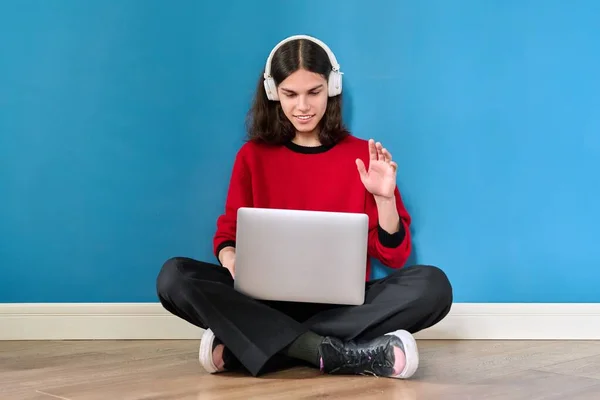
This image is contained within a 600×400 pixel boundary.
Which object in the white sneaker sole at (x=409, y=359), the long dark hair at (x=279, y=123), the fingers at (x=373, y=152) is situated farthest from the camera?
the long dark hair at (x=279, y=123)

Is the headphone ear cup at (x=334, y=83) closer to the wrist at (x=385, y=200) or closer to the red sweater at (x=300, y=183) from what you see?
the red sweater at (x=300, y=183)

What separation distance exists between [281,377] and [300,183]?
0.56 m

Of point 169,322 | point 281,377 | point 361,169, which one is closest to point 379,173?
point 361,169

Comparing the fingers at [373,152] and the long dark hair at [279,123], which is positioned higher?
the long dark hair at [279,123]

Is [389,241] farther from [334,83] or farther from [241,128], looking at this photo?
[241,128]

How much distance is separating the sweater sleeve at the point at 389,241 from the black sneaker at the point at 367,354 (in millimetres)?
287

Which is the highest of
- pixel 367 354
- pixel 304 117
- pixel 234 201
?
pixel 304 117

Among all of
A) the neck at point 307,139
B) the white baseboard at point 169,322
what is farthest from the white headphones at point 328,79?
the white baseboard at point 169,322

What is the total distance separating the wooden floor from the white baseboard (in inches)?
3.1

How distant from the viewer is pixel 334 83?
1.94 m

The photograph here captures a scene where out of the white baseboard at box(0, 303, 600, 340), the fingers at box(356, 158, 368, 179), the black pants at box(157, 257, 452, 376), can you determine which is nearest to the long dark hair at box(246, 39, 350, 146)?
the fingers at box(356, 158, 368, 179)

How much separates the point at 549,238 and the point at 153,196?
41.8 inches

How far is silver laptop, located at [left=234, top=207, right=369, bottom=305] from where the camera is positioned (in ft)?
5.10

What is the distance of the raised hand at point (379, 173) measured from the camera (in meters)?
1.80
